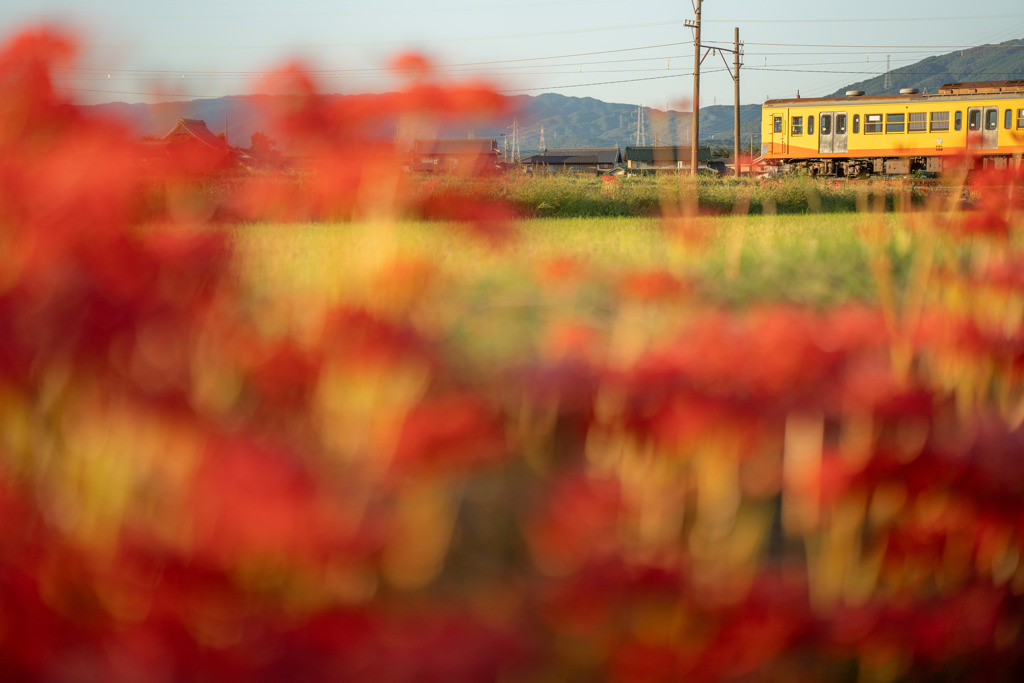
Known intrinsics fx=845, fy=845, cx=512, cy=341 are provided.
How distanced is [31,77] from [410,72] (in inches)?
23.6

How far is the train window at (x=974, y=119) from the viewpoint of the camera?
25938 millimetres

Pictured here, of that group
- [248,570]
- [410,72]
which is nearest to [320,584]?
[248,570]

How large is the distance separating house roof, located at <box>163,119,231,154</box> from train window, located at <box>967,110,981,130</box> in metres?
28.9

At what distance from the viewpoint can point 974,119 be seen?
85.5ft

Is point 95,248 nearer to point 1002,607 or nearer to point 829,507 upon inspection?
point 829,507

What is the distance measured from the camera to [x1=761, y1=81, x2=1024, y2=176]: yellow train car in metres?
25.8

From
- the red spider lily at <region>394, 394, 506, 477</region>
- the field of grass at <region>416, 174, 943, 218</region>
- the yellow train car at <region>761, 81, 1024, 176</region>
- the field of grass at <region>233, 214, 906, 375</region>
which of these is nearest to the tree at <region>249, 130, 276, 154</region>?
the field of grass at <region>233, 214, 906, 375</region>

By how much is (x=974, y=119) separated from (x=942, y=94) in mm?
1241

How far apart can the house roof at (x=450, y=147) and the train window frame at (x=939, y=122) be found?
2813cm

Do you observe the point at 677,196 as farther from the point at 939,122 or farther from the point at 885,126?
the point at 939,122

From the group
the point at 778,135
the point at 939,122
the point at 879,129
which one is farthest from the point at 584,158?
the point at 939,122

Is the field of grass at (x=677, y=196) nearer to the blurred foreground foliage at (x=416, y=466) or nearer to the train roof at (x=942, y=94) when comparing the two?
the train roof at (x=942, y=94)

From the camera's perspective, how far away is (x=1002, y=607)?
1968mm

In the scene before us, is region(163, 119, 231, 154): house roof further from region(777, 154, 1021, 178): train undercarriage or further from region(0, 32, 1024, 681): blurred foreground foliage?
region(777, 154, 1021, 178): train undercarriage
